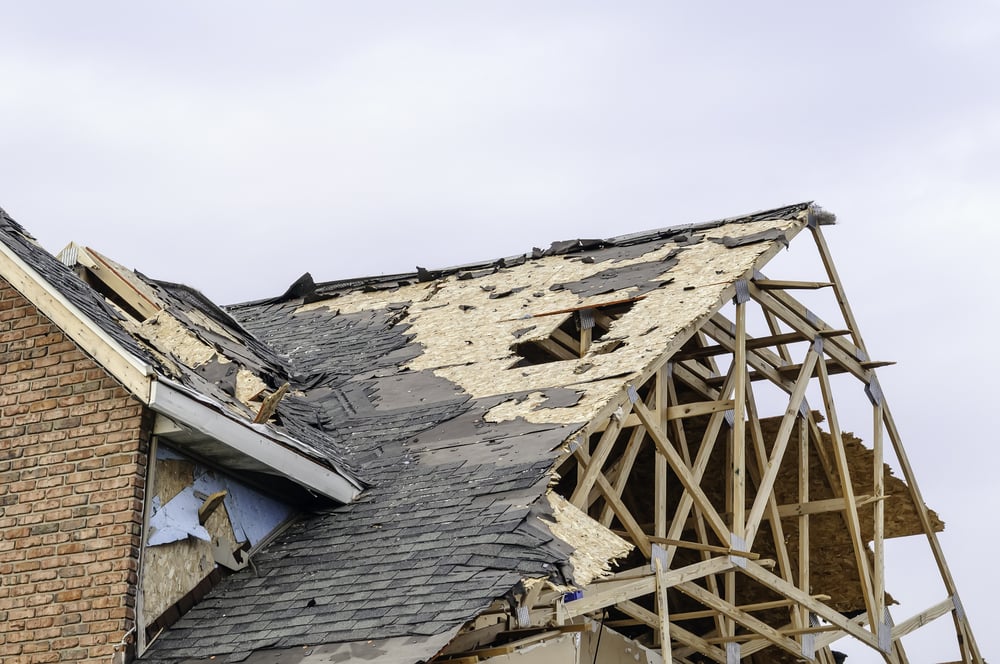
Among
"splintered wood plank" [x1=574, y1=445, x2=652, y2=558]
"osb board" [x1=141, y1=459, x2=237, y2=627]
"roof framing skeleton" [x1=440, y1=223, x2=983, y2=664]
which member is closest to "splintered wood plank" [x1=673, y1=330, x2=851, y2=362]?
"roof framing skeleton" [x1=440, y1=223, x2=983, y2=664]

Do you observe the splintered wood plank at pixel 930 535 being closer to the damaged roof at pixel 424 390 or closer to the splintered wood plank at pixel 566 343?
the damaged roof at pixel 424 390

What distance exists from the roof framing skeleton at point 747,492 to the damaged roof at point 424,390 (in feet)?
1.66

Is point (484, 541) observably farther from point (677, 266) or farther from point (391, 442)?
point (677, 266)

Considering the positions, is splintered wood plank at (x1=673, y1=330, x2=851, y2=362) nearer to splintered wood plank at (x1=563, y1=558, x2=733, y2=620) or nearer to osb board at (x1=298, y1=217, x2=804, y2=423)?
osb board at (x1=298, y1=217, x2=804, y2=423)

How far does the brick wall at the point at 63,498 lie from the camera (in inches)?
368

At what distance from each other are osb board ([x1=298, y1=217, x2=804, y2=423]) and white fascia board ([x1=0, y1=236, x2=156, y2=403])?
10.6 ft

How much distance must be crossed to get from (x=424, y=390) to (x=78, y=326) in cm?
360

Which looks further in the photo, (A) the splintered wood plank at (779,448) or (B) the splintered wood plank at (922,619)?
(B) the splintered wood plank at (922,619)

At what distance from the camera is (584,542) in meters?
9.23

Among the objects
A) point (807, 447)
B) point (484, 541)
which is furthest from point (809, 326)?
point (484, 541)

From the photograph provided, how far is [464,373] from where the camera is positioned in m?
12.6

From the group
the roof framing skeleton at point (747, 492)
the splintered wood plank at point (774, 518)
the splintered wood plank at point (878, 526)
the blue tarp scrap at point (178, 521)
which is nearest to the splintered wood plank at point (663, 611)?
the roof framing skeleton at point (747, 492)

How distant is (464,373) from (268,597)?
3670 millimetres

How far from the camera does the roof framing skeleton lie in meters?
12.1
